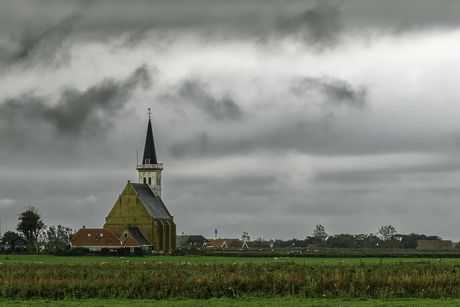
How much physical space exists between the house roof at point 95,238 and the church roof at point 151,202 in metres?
10.8

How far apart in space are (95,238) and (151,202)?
1640cm

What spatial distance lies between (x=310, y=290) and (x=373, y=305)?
404 centimetres

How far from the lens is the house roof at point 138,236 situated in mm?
111062

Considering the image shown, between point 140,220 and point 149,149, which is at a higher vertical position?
point 149,149

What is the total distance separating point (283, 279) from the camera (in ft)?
104

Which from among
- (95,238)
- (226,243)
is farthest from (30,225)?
(226,243)

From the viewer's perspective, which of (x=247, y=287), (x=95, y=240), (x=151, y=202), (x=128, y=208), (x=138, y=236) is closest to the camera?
(x=247, y=287)

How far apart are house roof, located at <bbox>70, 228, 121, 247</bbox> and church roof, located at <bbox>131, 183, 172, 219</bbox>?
10.8 meters

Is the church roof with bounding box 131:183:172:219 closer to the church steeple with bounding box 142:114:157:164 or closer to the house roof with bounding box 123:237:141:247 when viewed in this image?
the church steeple with bounding box 142:114:157:164

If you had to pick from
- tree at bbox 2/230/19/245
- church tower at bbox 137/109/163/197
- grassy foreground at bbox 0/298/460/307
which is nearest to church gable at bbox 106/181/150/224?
church tower at bbox 137/109/163/197

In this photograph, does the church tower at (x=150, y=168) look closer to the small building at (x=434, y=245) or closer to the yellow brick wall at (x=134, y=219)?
the yellow brick wall at (x=134, y=219)

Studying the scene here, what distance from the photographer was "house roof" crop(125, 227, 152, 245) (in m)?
111

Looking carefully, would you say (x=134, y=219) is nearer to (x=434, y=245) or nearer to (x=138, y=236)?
(x=138, y=236)

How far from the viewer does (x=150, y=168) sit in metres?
128
